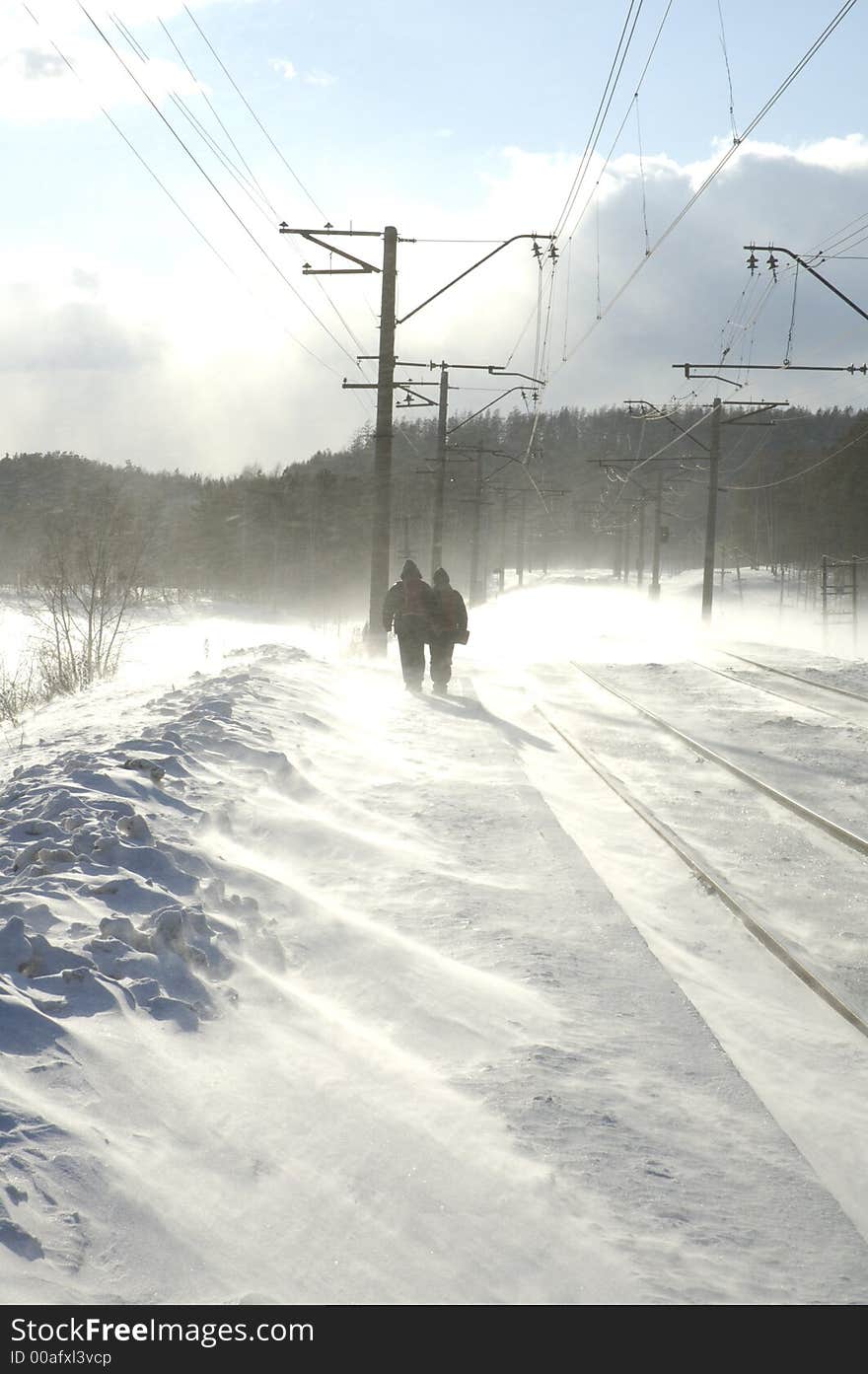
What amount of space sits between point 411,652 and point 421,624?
1.41 ft

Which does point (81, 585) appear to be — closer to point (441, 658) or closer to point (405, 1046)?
point (441, 658)

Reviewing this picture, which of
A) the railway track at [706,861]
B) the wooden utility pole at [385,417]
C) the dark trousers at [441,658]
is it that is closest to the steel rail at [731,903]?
the railway track at [706,861]

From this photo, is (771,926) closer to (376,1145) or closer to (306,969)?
(306,969)

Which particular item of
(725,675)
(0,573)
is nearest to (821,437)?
(0,573)

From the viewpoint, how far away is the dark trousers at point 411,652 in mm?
14977

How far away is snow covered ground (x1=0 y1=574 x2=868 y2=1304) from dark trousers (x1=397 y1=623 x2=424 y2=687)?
6.45 m

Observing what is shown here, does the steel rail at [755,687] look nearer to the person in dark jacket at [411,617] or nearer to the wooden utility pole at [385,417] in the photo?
the person in dark jacket at [411,617]

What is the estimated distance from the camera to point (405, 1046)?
13.1 ft

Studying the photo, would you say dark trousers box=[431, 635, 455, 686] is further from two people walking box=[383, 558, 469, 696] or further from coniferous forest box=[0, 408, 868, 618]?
coniferous forest box=[0, 408, 868, 618]

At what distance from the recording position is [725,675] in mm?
18547

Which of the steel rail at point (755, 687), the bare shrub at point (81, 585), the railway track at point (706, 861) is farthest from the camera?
the bare shrub at point (81, 585)

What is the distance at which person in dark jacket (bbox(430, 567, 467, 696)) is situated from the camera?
1511cm

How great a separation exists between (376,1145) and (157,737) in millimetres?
5608
